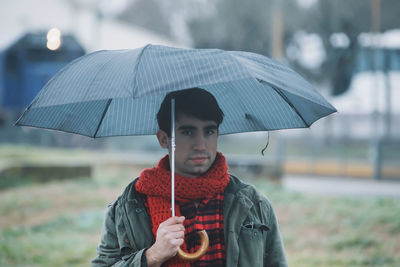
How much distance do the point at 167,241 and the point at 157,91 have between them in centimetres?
62

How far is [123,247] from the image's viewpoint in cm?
219

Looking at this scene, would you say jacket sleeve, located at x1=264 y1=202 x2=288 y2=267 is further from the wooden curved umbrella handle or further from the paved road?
the paved road

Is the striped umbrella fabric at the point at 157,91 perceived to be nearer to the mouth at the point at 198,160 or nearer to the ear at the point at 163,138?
the ear at the point at 163,138

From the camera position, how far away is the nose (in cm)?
228

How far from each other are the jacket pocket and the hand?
0.32 m

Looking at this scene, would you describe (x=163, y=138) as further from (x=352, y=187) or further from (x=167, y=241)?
(x=352, y=187)

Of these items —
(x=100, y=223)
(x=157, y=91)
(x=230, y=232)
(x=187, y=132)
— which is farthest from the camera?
(x=100, y=223)

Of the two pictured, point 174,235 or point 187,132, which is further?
point 187,132

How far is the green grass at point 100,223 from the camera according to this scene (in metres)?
5.70

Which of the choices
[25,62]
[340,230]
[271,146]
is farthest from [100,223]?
[271,146]

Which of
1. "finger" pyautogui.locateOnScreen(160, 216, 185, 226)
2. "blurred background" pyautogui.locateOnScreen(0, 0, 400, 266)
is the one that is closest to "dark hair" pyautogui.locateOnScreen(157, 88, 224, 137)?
"finger" pyautogui.locateOnScreen(160, 216, 185, 226)

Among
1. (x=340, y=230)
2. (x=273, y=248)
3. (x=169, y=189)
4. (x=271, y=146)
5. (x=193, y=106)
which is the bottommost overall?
(x=271, y=146)

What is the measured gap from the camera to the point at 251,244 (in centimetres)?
222

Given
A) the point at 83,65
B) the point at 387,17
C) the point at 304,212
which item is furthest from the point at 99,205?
the point at 387,17
